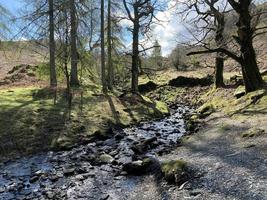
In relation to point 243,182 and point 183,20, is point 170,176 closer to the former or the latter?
point 243,182

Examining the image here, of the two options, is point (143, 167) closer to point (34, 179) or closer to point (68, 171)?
point (68, 171)

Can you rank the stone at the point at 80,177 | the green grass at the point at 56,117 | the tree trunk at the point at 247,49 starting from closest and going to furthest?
the stone at the point at 80,177 → the green grass at the point at 56,117 → the tree trunk at the point at 247,49

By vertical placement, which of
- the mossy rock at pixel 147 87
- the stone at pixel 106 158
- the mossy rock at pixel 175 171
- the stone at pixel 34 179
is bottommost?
the stone at pixel 34 179

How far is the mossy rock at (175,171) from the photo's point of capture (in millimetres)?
10760

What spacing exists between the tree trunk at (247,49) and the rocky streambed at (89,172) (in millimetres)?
6112

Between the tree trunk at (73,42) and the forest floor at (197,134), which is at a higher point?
the tree trunk at (73,42)

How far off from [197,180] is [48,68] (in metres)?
22.4

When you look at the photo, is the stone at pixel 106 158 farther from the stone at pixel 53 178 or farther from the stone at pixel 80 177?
the stone at pixel 53 178

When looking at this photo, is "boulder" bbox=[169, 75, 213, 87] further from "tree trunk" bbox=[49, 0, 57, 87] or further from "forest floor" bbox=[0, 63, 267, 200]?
"tree trunk" bbox=[49, 0, 57, 87]

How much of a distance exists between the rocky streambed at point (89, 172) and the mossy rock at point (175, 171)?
0.39m

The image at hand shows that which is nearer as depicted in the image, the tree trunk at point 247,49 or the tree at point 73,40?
the tree trunk at point 247,49

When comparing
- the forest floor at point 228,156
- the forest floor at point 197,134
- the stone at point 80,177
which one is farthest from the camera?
the stone at point 80,177

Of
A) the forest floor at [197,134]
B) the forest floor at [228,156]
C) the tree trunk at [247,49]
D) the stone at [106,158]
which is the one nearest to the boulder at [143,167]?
the forest floor at [197,134]

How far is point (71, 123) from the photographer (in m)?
19.2
